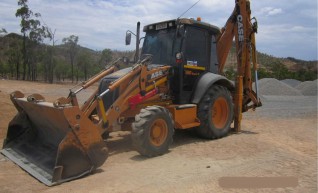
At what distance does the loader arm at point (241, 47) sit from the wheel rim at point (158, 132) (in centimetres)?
307

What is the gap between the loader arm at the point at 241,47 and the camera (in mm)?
9375

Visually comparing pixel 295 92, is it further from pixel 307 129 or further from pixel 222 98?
pixel 222 98

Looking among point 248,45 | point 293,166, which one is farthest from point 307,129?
point 293,166

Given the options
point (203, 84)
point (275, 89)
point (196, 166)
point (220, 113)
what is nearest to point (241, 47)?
point (220, 113)

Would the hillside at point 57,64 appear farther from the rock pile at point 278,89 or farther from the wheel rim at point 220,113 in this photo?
the wheel rim at point 220,113

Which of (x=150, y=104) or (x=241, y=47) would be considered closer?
(x=150, y=104)

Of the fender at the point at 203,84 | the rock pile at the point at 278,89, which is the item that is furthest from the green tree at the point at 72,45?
the fender at the point at 203,84

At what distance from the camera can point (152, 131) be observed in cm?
675

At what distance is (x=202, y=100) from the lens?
8.21m

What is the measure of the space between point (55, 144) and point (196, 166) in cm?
259

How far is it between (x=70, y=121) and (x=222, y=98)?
438cm

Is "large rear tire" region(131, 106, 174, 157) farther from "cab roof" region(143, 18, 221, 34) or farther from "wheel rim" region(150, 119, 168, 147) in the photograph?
"cab roof" region(143, 18, 221, 34)

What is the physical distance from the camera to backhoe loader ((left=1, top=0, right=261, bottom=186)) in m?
5.65

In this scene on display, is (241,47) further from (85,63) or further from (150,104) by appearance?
(85,63)
